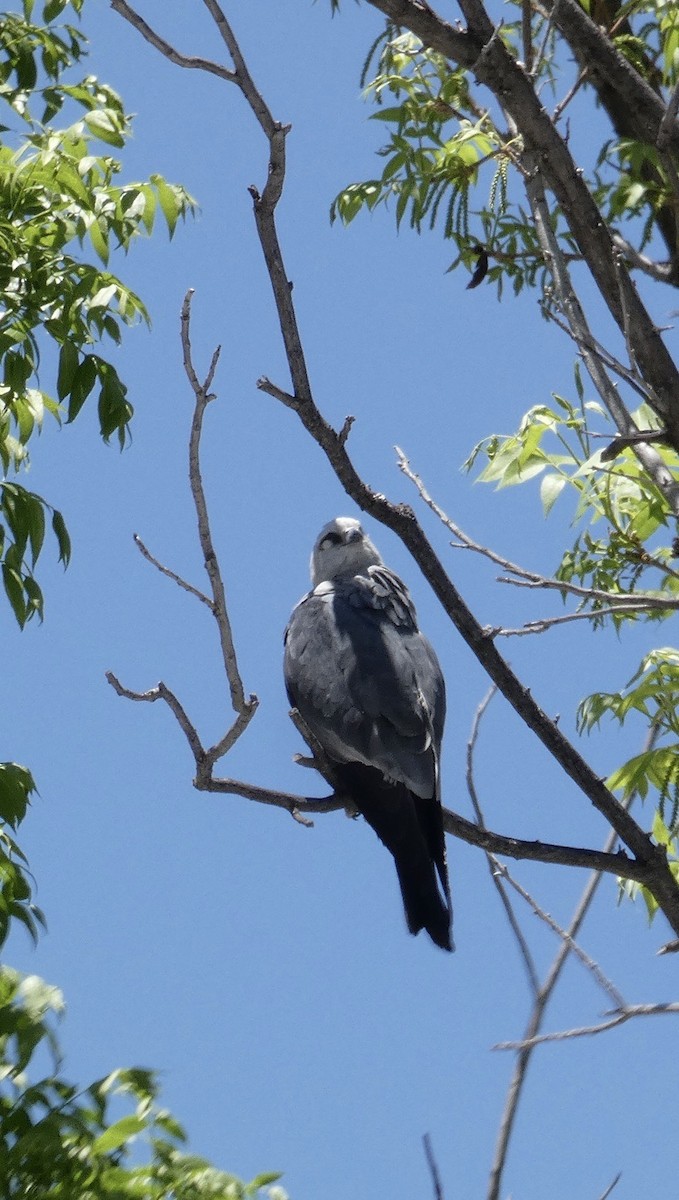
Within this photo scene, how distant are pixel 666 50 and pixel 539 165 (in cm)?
51

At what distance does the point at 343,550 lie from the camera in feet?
16.5

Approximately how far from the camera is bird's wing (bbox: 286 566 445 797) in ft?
12.0

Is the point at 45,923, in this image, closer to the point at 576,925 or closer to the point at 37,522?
the point at 37,522

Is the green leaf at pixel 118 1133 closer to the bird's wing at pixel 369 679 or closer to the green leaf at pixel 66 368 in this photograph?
the bird's wing at pixel 369 679

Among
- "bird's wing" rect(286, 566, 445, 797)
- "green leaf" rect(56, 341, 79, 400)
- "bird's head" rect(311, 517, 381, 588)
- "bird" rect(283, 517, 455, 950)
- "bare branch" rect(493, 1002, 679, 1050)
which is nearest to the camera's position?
"bare branch" rect(493, 1002, 679, 1050)

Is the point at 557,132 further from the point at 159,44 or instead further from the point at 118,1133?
the point at 118,1133

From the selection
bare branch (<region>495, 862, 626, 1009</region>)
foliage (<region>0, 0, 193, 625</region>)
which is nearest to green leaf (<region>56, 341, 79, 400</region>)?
foliage (<region>0, 0, 193, 625</region>)

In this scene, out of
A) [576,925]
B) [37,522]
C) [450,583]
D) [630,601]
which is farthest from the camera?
[37,522]

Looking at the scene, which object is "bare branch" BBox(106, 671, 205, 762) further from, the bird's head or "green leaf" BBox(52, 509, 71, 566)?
the bird's head

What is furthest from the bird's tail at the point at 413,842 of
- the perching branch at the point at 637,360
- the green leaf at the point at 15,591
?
the green leaf at the point at 15,591

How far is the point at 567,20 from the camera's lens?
3.32m

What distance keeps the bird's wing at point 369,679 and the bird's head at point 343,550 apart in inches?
22.2

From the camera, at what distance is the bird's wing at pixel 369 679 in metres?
3.65

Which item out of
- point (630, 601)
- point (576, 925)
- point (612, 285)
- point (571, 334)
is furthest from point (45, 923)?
point (612, 285)
